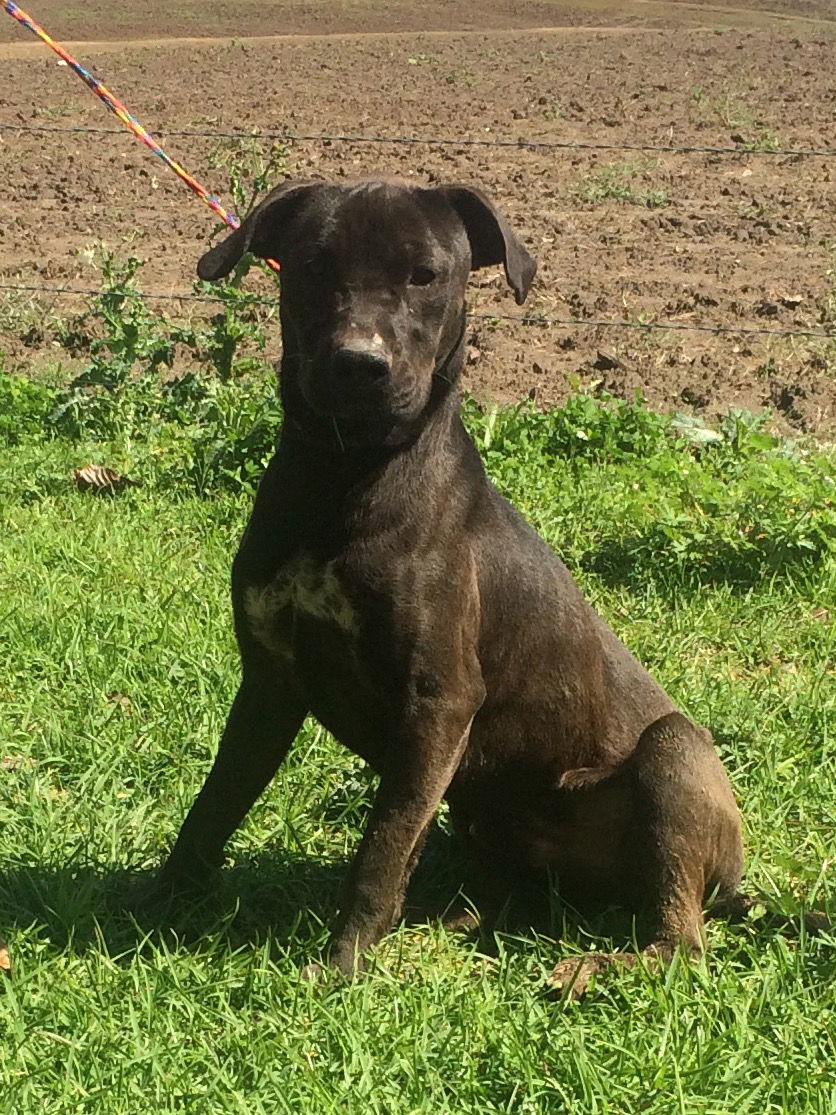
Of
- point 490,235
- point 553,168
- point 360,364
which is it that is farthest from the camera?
point 553,168

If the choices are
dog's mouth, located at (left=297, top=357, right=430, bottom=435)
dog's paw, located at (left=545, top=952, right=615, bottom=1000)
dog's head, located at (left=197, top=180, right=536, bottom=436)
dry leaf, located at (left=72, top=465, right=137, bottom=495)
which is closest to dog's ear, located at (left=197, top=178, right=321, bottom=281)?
dog's head, located at (left=197, top=180, right=536, bottom=436)

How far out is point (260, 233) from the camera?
3.52 m

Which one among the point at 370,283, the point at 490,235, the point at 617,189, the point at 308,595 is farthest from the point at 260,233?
the point at 617,189

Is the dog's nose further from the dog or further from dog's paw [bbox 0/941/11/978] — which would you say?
dog's paw [bbox 0/941/11/978]

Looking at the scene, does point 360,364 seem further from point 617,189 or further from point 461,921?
point 617,189

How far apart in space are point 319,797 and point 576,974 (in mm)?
1163

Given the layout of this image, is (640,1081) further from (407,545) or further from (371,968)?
(407,545)

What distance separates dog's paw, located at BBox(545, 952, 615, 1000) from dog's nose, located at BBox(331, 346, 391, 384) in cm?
151

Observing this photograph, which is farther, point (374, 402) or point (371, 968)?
point (371, 968)

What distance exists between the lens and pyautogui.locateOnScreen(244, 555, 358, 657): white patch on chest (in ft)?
10.6

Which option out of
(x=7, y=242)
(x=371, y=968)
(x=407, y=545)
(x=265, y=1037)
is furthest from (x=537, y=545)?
(x=7, y=242)

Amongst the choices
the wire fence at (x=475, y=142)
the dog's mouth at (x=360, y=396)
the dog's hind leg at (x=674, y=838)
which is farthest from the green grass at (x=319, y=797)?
the wire fence at (x=475, y=142)

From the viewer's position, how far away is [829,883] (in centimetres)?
377

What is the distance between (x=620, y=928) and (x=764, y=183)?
1054 cm
